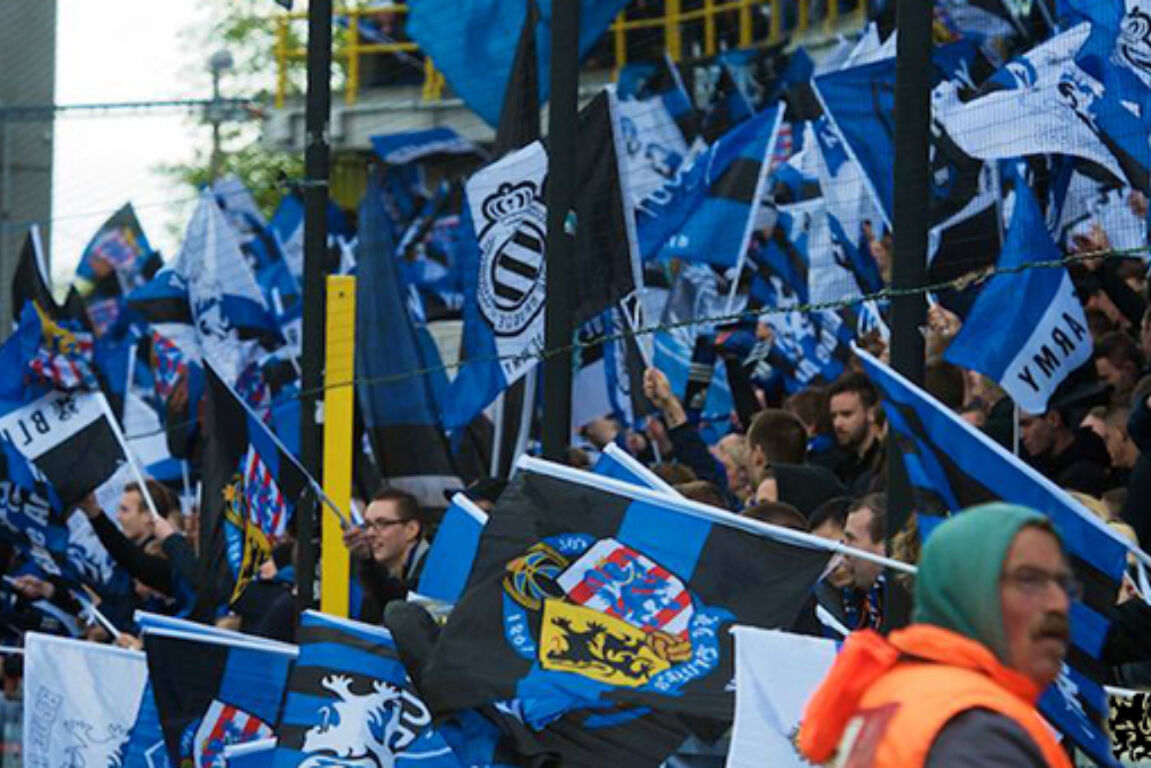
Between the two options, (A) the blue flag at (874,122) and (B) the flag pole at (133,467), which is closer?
(A) the blue flag at (874,122)

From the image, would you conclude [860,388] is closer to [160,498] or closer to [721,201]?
[721,201]

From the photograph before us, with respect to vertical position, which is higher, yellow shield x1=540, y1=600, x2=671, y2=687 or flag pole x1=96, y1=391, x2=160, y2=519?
yellow shield x1=540, y1=600, x2=671, y2=687

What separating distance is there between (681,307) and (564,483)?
686 centimetres

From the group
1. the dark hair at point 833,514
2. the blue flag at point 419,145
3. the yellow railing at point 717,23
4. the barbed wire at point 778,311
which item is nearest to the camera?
the barbed wire at point 778,311

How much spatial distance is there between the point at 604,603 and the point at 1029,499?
1863 millimetres

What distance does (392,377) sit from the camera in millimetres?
12016

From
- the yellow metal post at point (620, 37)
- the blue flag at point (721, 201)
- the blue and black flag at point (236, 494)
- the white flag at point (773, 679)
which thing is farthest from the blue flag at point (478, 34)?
the yellow metal post at point (620, 37)

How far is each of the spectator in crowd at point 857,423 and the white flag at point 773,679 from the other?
11.6 feet

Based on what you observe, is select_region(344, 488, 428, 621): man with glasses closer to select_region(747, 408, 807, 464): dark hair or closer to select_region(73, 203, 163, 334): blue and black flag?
select_region(747, 408, 807, 464): dark hair

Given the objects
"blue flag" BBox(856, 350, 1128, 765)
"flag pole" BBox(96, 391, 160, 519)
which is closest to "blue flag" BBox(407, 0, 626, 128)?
"flag pole" BBox(96, 391, 160, 519)

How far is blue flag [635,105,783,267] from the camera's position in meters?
13.5

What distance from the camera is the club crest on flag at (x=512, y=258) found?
10.8 m

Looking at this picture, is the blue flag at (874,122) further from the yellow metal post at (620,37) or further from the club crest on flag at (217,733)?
the yellow metal post at (620,37)

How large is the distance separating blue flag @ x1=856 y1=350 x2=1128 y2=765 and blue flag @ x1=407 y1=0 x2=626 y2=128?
7329 mm
